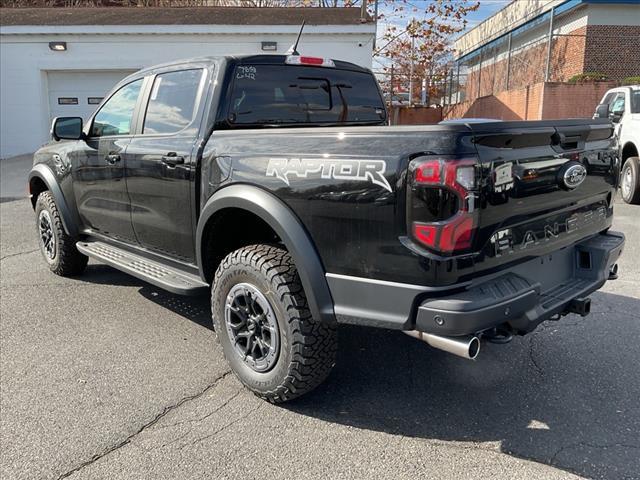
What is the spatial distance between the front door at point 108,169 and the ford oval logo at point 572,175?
306 cm

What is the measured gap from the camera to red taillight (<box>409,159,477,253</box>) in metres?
2.42

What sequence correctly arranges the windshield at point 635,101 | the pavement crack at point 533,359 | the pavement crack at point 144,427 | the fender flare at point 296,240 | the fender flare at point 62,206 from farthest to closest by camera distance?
the windshield at point 635,101, the fender flare at point 62,206, the pavement crack at point 533,359, the fender flare at point 296,240, the pavement crack at point 144,427

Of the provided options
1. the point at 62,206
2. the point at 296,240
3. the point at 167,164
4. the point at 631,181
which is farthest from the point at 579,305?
the point at 631,181

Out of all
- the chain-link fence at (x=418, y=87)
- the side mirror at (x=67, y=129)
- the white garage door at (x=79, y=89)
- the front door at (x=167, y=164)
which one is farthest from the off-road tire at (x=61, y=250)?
the chain-link fence at (x=418, y=87)

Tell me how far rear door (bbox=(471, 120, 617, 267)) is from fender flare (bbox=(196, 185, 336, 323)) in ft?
2.59

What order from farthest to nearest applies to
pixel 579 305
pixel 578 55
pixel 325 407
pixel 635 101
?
pixel 578 55 → pixel 635 101 → pixel 325 407 → pixel 579 305

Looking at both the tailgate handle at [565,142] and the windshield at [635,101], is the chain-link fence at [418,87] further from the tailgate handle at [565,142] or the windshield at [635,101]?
the tailgate handle at [565,142]

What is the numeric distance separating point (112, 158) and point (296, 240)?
7.38ft

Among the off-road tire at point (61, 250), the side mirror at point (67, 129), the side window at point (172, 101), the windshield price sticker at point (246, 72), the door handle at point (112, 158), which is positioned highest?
the windshield price sticker at point (246, 72)

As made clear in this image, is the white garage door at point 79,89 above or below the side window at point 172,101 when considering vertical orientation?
above

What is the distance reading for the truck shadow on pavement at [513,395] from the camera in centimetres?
286

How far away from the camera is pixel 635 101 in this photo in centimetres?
974

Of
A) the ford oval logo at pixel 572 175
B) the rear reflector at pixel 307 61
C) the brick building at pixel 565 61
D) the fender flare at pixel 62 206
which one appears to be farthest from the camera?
the brick building at pixel 565 61

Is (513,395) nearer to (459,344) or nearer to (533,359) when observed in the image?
(533,359)
